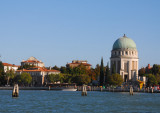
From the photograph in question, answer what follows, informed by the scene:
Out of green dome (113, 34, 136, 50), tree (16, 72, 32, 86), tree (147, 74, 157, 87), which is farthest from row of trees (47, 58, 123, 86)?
green dome (113, 34, 136, 50)

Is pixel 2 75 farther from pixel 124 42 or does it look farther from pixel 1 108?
pixel 1 108

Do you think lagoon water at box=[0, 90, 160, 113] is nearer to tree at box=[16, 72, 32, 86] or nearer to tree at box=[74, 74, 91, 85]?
tree at box=[74, 74, 91, 85]

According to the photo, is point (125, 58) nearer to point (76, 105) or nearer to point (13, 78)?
point (13, 78)

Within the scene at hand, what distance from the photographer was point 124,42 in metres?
155

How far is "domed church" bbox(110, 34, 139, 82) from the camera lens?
15250 centimetres

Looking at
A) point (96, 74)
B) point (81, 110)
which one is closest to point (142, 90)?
point (96, 74)

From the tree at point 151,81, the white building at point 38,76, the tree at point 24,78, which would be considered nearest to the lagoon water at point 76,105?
the tree at point 151,81

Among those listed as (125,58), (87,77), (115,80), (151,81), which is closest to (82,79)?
(87,77)

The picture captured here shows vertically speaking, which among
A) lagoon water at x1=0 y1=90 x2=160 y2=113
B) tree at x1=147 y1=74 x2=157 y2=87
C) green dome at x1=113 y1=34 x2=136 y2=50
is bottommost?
lagoon water at x1=0 y1=90 x2=160 y2=113

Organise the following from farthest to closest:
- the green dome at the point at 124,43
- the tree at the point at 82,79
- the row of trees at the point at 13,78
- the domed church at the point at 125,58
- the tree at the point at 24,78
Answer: the tree at the point at 24,78 < the row of trees at the point at 13,78 < the green dome at the point at 124,43 < the domed church at the point at 125,58 < the tree at the point at 82,79

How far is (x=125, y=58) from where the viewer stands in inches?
6038

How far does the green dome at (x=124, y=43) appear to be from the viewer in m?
154

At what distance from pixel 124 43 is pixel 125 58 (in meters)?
4.85

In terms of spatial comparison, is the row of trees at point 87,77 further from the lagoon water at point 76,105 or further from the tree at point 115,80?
the lagoon water at point 76,105
